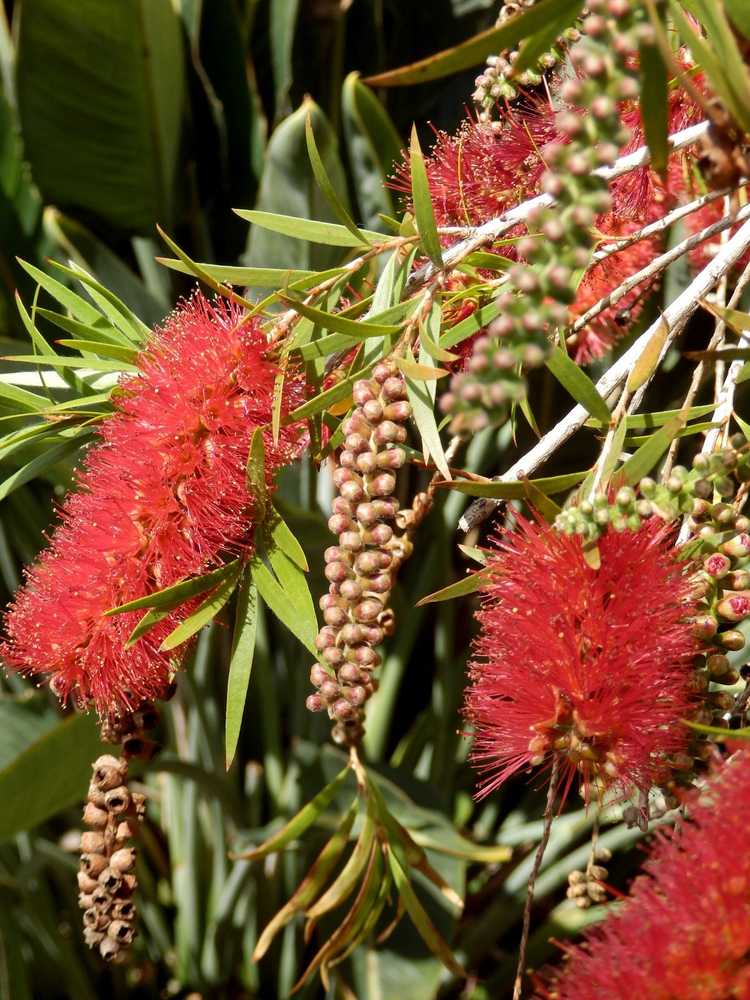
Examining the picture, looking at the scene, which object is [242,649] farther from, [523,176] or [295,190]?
[295,190]

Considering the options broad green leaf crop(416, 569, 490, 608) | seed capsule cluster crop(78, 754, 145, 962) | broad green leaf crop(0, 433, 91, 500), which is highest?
broad green leaf crop(0, 433, 91, 500)

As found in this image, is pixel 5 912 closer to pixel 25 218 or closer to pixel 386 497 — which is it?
pixel 25 218

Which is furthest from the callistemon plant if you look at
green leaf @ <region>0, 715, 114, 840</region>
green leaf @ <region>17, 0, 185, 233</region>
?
green leaf @ <region>17, 0, 185, 233</region>

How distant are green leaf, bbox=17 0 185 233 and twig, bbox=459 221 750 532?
896 mm

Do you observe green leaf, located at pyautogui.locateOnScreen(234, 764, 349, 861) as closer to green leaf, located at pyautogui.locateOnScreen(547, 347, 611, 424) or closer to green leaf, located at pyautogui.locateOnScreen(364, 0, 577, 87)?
green leaf, located at pyautogui.locateOnScreen(547, 347, 611, 424)

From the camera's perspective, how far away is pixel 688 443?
4.26ft

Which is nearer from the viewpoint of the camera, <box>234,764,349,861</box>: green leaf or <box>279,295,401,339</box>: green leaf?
<box>279,295,401,339</box>: green leaf

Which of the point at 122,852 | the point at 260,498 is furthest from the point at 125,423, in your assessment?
the point at 122,852

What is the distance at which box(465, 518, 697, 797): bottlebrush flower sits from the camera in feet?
1.50

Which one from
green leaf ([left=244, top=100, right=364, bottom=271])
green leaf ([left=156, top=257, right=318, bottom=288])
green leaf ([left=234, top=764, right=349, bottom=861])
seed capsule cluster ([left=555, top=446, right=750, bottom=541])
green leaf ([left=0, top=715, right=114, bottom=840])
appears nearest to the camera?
seed capsule cluster ([left=555, top=446, right=750, bottom=541])

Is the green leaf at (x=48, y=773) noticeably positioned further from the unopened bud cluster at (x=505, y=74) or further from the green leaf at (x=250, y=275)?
the unopened bud cluster at (x=505, y=74)

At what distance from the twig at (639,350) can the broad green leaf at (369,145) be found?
0.57 metres

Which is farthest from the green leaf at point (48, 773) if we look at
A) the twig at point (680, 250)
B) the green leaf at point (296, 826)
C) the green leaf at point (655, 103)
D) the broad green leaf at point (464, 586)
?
the green leaf at point (655, 103)

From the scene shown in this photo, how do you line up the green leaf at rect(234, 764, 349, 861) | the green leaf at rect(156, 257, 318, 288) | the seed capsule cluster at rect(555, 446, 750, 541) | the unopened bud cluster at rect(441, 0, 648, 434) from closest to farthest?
the unopened bud cluster at rect(441, 0, 648, 434), the seed capsule cluster at rect(555, 446, 750, 541), the green leaf at rect(156, 257, 318, 288), the green leaf at rect(234, 764, 349, 861)
